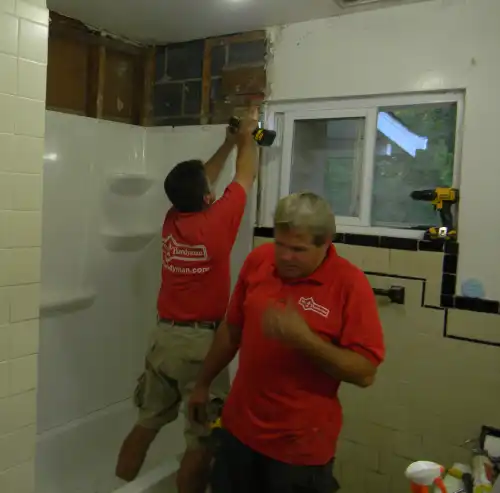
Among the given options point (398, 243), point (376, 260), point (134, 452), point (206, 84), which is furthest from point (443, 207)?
point (134, 452)

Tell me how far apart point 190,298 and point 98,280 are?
2.64ft

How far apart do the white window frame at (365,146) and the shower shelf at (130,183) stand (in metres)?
0.67

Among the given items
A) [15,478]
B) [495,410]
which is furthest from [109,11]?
[495,410]

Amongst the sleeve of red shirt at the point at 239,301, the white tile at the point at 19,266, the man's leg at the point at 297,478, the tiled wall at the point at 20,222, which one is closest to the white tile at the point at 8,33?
the tiled wall at the point at 20,222

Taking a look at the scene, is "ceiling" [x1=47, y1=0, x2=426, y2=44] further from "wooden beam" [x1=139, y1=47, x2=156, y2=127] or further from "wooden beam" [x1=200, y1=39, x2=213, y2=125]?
"wooden beam" [x1=139, y1=47, x2=156, y2=127]

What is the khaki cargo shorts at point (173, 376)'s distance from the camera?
199 centimetres

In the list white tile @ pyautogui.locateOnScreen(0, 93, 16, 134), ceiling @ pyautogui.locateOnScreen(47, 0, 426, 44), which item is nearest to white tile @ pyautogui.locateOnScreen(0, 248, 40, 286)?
white tile @ pyautogui.locateOnScreen(0, 93, 16, 134)

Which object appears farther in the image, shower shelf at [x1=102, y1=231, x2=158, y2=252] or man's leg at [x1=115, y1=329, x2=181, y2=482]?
shower shelf at [x1=102, y1=231, x2=158, y2=252]

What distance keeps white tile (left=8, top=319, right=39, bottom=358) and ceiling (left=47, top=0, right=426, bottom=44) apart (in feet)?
4.37

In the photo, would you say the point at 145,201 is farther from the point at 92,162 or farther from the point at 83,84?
the point at 83,84

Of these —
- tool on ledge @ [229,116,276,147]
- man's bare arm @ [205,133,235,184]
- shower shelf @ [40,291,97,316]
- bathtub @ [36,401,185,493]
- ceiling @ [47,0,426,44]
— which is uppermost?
ceiling @ [47,0,426,44]

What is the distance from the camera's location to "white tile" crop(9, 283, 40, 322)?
5.26ft

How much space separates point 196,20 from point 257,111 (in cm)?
46

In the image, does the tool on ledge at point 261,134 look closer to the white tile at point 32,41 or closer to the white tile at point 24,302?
the white tile at point 32,41
